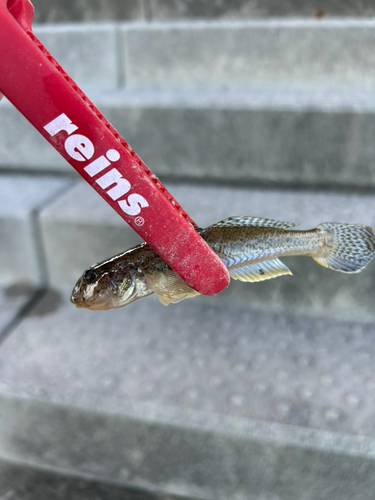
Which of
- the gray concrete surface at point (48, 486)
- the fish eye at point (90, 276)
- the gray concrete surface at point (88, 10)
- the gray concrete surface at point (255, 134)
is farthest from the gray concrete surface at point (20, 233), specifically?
the fish eye at point (90, 276)

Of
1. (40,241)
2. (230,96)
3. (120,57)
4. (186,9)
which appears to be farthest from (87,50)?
(40,241)

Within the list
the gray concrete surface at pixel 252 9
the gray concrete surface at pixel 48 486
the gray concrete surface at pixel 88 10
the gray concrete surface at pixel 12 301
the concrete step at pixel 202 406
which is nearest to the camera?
the concrete step at pixel 202 406

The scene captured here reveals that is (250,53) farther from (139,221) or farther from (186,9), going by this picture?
(139,221)

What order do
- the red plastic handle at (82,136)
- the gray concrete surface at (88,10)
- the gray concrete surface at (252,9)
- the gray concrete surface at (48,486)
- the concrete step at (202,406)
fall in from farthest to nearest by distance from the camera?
the gray concrete surface at (88,10) → the gray concrete surface at (252,9) → the gray concrete surface at (48,486) → the concrete step at (202,406) → the red plastic handle at (82,136)

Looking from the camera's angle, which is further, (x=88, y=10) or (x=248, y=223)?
(x=88, y=10)

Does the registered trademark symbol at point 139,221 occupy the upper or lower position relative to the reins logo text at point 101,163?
lower

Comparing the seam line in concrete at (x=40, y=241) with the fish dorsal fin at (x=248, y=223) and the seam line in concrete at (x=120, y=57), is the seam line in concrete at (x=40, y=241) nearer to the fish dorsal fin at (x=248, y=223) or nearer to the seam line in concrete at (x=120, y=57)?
the seam line in concrete at (x=120, y=57)
